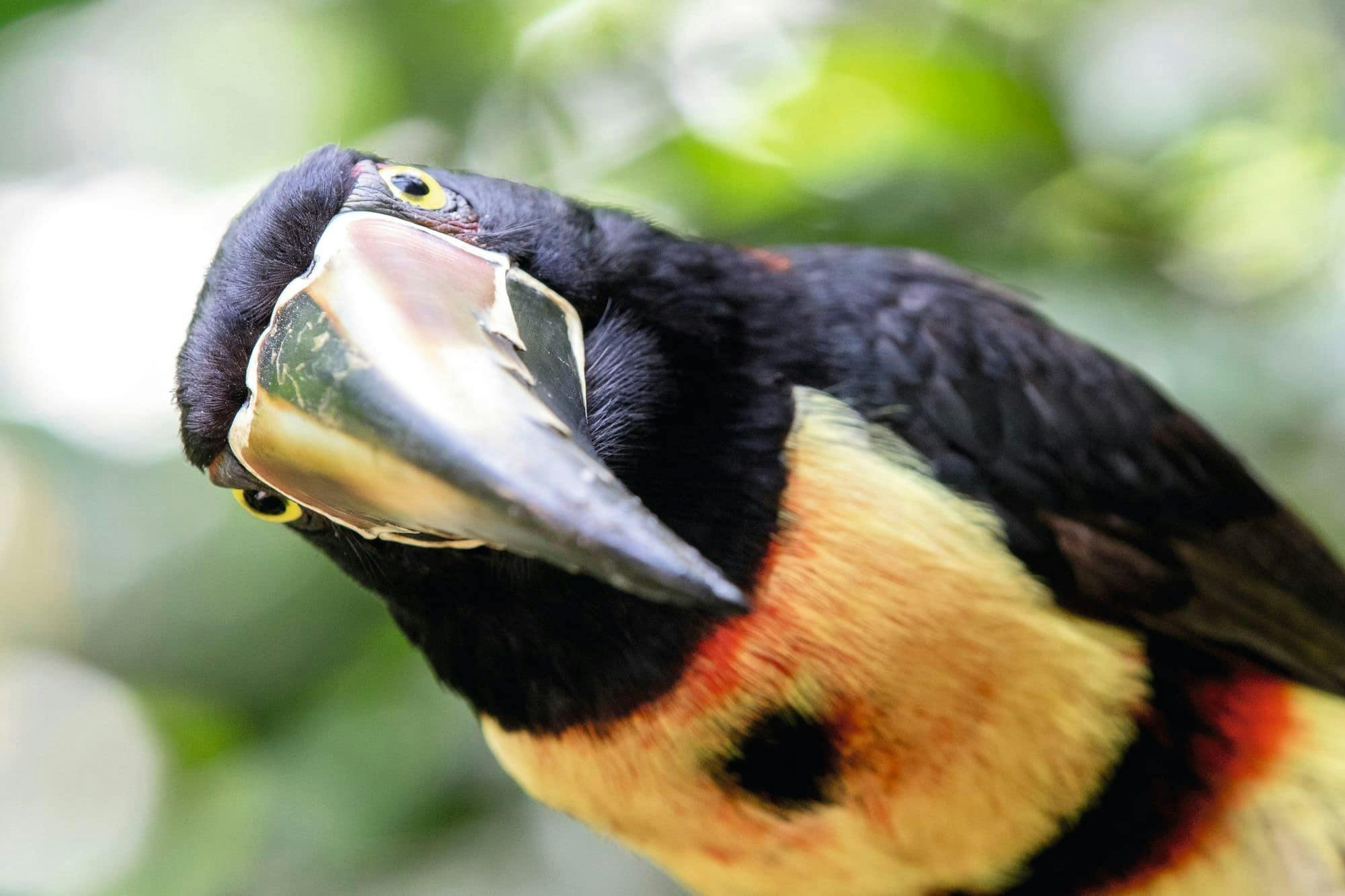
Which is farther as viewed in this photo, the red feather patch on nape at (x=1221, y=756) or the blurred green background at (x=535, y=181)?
the blurred green background at (x=535, y=181)

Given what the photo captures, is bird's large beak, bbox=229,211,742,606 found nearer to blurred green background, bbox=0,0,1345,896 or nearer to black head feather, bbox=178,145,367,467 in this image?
black head feather, bbox=178,145,367,467

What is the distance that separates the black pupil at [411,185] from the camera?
54.8 inches

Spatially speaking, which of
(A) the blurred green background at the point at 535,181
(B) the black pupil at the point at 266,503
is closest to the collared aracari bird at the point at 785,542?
(B) the black pupil at the point at 266,503

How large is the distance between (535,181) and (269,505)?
1.53m

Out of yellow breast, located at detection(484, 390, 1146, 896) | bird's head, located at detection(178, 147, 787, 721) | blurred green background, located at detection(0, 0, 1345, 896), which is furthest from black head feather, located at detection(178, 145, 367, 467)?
blurred green background, located at detection(0, 0, 1345, 896)

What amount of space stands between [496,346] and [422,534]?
22 centimetres

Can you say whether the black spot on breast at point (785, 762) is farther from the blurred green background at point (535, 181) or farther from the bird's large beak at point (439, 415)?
the blurred green background at point (535, 181)

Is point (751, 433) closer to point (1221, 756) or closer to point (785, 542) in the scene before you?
point (785, 542)

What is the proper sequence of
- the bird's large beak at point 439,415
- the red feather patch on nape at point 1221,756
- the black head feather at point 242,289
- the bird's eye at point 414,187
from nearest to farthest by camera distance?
1. the bird's large beak at point 439,415
2. the black head feather at point 242,289
3. the bird's eye at point 414,187
4. the red feather patch on nape at point 1221,756

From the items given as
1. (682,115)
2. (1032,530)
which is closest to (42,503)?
(682,115)

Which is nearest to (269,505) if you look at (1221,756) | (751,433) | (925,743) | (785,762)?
(751,433)

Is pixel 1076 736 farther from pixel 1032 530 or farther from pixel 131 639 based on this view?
pixel 131 639

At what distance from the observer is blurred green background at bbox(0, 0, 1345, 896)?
2570mm

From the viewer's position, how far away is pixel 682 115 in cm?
270
